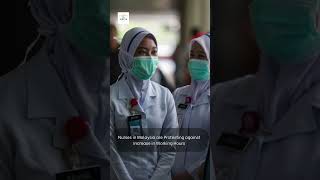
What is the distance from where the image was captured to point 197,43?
1.66 meters

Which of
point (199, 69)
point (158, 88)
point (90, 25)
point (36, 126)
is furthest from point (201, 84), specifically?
point (36, 126)

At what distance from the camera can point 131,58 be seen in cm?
166

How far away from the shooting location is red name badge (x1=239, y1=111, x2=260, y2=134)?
5.49 ft

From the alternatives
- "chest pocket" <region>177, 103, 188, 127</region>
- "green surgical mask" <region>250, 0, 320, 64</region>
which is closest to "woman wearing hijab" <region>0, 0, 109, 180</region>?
"chest pocket" <region>177, 103, 188, 127</region>

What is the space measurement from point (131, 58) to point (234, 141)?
533 millimetres

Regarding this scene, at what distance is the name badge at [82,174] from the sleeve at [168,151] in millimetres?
230

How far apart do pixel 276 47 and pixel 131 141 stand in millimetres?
676

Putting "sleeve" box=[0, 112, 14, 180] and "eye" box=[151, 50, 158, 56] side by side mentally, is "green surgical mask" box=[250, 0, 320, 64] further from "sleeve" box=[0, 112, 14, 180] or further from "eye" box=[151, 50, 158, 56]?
"sleeve" box=[0, 112, 14, 180]

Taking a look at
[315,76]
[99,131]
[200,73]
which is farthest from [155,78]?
[315,76]

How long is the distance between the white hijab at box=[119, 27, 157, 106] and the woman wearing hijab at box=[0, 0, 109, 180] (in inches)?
3.0

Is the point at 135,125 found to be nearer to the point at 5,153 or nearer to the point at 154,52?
the point at 154,52

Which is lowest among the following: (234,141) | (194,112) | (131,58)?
(234,141)

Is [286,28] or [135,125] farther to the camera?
[135,125]

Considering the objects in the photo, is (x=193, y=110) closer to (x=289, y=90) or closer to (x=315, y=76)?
(x=289, y=90)
